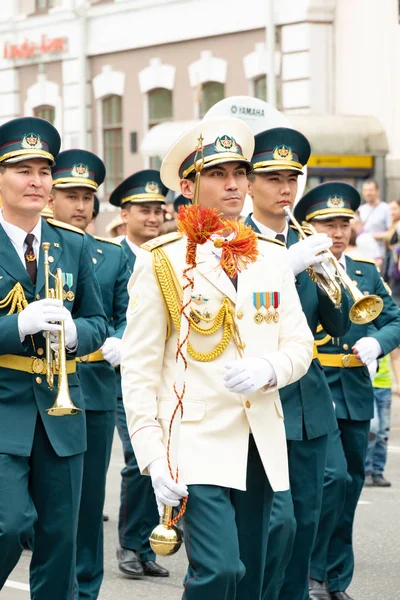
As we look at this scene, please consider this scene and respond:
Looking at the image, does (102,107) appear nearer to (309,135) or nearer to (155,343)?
(309,135)

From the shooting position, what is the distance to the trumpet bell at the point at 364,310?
654cm

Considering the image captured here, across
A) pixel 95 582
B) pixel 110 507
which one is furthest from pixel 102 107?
pixel 95 582

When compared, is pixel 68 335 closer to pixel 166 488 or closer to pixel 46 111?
pixel 166 488

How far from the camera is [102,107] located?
99.4 feet

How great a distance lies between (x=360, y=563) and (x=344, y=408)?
1.29 m

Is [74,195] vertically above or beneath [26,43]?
beneath

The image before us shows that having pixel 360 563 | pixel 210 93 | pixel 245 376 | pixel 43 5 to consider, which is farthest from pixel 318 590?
pixel 43 5

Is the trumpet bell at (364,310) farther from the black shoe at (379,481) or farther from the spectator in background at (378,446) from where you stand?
the black shoe at (379,481)

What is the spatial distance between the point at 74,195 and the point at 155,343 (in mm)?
3179

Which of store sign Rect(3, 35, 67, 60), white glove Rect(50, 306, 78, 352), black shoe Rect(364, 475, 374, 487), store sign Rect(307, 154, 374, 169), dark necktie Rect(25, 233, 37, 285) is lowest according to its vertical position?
black shoe Rect(364, 475, 374, 487)

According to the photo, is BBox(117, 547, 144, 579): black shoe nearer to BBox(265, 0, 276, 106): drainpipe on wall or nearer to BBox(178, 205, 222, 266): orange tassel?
BBox(178, 205, 222, 266): orange tassel

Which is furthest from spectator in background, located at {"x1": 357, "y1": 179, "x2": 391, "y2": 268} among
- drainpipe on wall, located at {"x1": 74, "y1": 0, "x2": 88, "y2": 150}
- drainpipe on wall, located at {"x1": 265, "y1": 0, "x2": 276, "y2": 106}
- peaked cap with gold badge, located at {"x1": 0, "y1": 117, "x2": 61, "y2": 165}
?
peaked cap with gold badge, located at {"x1": 0, "y1": 117, "x2": 61, "y2": 165}

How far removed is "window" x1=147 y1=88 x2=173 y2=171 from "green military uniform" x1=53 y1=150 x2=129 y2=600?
2046 cm

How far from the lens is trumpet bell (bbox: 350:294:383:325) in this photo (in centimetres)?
654
